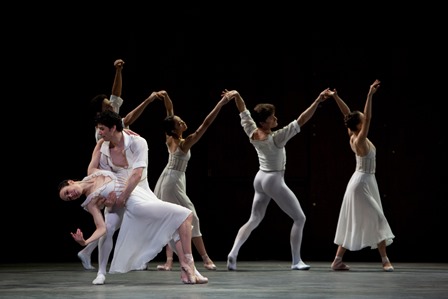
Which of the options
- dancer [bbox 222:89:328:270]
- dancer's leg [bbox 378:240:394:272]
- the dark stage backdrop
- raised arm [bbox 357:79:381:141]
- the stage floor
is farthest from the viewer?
the dark stage backdrop

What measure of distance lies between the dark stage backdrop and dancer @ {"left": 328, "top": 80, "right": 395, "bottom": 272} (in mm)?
1830

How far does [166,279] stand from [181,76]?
138 inches

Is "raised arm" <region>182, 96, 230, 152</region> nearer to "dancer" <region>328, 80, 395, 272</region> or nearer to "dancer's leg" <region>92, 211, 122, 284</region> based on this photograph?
"dancer" <region>328, 80, 395, 272</region>

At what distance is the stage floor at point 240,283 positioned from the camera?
16.7 ft

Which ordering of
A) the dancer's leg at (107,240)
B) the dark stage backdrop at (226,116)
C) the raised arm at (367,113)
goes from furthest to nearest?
the dark stage backdrop at (226,116)
the raised arm at (367,113)
the dancer's leg at (107,240)

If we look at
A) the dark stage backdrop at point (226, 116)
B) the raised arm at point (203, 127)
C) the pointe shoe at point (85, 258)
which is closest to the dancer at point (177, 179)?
the raised arm at point (203, 127)

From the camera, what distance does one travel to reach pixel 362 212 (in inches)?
291

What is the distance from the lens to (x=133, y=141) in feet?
19.3

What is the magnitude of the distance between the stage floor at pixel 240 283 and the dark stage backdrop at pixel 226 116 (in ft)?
4.11

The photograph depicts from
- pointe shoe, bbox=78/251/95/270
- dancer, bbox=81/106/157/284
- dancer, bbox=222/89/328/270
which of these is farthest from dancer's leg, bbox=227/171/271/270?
dancer, bbox=81/106/157/284

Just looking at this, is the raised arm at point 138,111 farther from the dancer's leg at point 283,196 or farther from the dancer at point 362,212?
the dancer at point 362,212

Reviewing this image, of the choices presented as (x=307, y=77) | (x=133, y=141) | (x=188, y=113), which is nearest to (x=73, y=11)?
(x=188, y=113)

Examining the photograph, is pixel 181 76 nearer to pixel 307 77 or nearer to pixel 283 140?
pixel 307 77

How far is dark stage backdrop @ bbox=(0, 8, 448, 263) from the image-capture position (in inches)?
359
